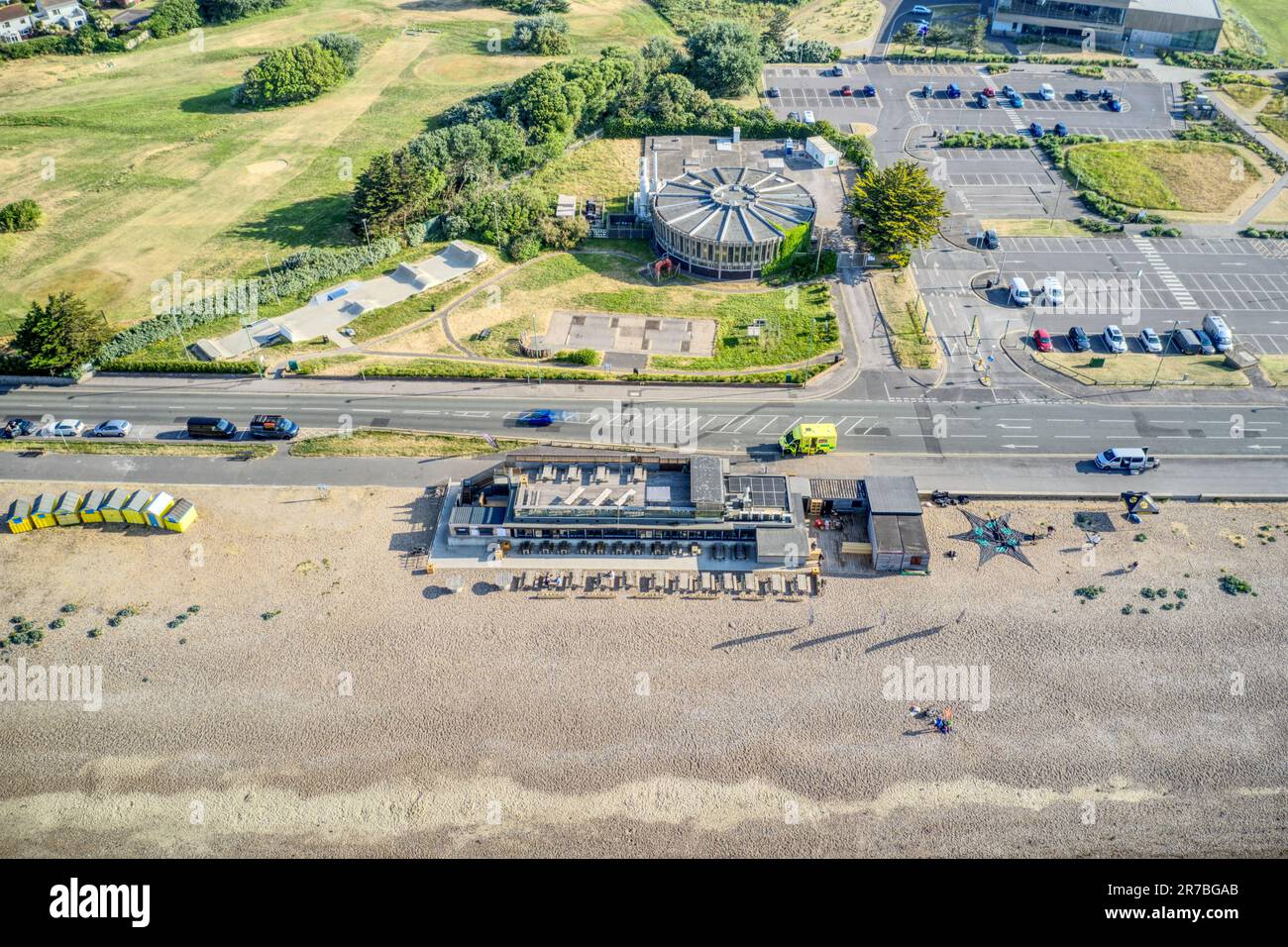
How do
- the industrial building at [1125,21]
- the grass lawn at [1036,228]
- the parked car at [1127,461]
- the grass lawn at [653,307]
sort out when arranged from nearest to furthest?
the parked car at [1127,461], the grass lawn at [653,307], the grass lawn at [1036,228], the industrial building at [1125,21]

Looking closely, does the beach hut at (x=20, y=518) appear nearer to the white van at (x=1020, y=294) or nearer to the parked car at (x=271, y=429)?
the parked car at (x=271, y=429)

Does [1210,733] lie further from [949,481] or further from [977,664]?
[949,481]

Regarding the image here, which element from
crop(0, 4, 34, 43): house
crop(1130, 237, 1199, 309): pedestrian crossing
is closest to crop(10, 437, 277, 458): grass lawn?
crop(1130, 237, 1199, 309): pedestrian crossing

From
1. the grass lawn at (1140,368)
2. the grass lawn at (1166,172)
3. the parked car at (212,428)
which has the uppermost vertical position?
the grass lawn at (1166,172)

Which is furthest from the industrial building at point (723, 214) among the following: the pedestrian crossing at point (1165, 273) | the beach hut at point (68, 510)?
the beach hut at point (68, 510)

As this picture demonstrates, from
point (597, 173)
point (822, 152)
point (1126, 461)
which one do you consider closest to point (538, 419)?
point (1126, 461)

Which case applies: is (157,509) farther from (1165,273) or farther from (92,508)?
(1165,273)
